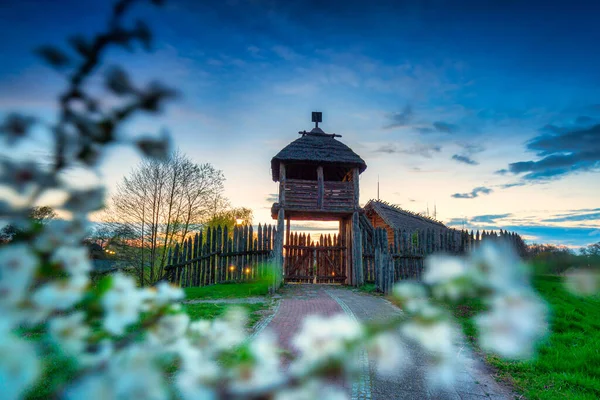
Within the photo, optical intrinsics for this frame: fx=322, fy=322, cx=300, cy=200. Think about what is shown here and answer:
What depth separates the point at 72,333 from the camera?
0.74 meters

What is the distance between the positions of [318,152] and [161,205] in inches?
294

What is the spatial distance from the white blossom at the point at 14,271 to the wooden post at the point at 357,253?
13.8 meters

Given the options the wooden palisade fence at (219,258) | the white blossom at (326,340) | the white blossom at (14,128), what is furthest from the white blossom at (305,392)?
the wooden palisade fence at (219,258)

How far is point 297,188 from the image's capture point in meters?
14.2

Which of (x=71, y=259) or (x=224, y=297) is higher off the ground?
(x=71, y=259)

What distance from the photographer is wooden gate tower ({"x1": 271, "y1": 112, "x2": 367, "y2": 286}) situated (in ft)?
46.0

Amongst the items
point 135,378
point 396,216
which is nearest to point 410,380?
point 135,378

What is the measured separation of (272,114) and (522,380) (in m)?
9.75

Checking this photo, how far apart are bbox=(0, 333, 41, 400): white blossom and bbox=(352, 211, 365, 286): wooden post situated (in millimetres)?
13828

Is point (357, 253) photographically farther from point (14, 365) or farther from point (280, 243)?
point (14, 365)

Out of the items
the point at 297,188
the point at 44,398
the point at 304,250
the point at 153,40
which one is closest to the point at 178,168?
the point at 297,188

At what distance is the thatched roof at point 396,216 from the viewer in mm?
20861

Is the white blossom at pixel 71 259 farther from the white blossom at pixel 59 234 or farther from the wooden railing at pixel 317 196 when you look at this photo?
the wooden railing at pixel 317 196

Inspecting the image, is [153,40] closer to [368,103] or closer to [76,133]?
[76,133]
